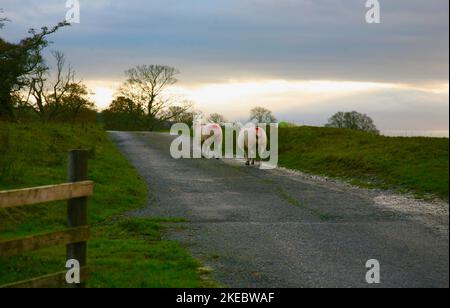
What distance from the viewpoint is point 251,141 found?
88.8 ft

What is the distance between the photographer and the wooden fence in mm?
7283

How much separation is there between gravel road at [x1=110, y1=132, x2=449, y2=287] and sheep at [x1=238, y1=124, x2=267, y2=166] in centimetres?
544

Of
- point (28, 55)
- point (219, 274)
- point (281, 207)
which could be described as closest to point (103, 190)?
point (281, 207)

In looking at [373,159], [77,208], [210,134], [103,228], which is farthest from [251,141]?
[77,208]

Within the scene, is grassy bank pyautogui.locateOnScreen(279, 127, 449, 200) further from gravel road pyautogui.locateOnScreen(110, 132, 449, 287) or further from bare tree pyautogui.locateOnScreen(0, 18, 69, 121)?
bare tree pyautogui.locateOnScreen(0, 18, 69, 121)

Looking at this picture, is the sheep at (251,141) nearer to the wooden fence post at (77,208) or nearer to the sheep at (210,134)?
the sheep at (210,134)

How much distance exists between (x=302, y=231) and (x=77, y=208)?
548 cm

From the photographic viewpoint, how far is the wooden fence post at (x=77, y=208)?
8.03 m

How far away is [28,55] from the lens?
29031 mm

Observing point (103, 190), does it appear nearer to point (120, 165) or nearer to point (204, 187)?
point (204, 187)

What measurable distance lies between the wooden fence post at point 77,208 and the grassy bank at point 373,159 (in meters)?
10.3

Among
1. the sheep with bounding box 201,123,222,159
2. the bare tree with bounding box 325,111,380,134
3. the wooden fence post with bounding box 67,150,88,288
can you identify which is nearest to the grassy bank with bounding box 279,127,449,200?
the sheep with bounding box 201,123,222,159

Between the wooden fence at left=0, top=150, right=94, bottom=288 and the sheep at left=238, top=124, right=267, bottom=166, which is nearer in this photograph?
the wooden fence at left=0, top=150, right=94, bottom=288
